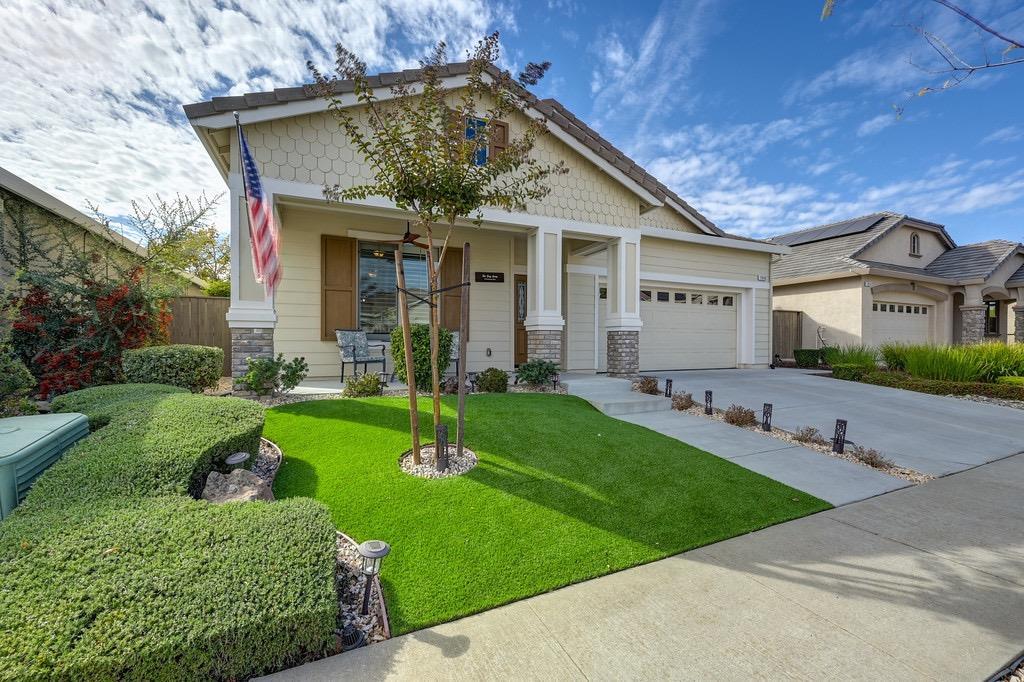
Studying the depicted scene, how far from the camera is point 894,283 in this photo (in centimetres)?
1384

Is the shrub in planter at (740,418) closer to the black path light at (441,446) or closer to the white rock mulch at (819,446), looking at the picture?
the white rock mulch at (819,446)

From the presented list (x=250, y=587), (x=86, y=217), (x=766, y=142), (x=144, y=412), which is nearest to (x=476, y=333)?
(x=144, y=412)

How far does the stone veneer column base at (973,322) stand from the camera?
1516cm

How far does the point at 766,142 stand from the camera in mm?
11867

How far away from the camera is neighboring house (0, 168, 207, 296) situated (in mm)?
5730

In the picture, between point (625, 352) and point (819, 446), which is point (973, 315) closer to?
point (625, 352)

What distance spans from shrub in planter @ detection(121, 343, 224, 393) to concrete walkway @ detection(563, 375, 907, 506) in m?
5.43

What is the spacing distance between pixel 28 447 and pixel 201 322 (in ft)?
23.3

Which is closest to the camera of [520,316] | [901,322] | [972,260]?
[520,316]

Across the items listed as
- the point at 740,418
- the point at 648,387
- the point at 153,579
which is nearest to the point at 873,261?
the point at 648,387

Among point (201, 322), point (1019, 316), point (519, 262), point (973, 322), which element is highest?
point (519, 262)

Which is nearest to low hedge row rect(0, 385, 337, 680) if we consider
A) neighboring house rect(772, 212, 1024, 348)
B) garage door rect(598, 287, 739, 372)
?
garage door rect(598, 287, 739, 372)

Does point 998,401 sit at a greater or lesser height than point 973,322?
lesser

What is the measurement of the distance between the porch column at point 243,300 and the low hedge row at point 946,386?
40.9 ft
